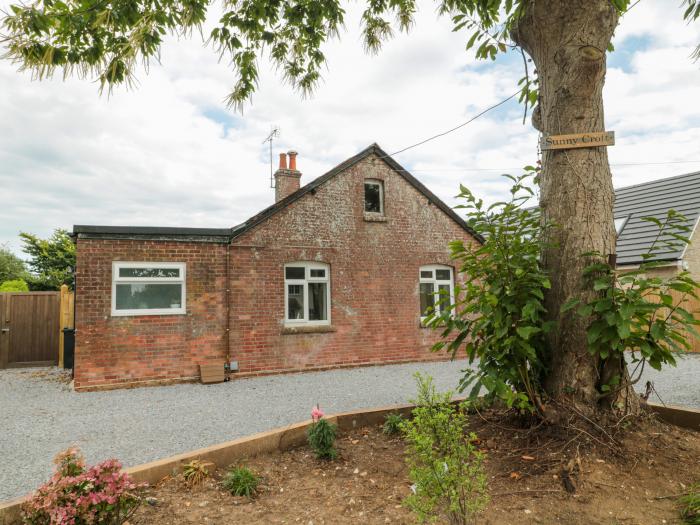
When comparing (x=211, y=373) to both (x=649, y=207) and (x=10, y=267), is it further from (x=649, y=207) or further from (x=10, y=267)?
(x=10, y=267)

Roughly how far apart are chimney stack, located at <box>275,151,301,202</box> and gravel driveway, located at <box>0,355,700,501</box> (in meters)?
5.44

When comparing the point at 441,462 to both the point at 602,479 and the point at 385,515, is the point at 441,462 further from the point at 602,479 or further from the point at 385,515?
the point at 602,479

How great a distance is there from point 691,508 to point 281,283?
8.82 metres

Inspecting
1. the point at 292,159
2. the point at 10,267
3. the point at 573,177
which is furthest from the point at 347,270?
the point at 10,267

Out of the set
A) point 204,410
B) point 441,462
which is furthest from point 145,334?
point 441,462

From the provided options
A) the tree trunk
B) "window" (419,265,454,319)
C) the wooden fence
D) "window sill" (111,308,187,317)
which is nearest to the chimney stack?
"window" (419,265,454,319)

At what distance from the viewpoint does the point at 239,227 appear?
33.8 ft

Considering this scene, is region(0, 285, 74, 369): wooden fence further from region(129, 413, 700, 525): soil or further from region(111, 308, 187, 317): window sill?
region(129, 413, 700, 525): soil

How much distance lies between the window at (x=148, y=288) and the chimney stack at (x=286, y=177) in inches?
176

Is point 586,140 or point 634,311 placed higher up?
point 586,140

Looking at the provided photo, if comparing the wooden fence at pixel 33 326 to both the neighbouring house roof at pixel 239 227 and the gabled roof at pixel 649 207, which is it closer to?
the neighbouring house roof at pixel 239 227

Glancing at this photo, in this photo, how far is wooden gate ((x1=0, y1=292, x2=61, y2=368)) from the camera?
1249 centimetres

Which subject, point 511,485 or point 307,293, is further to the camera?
point 307,293

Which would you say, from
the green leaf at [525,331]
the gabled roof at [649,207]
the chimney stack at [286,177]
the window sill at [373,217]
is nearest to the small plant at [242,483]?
the green leaf at [525,331]
